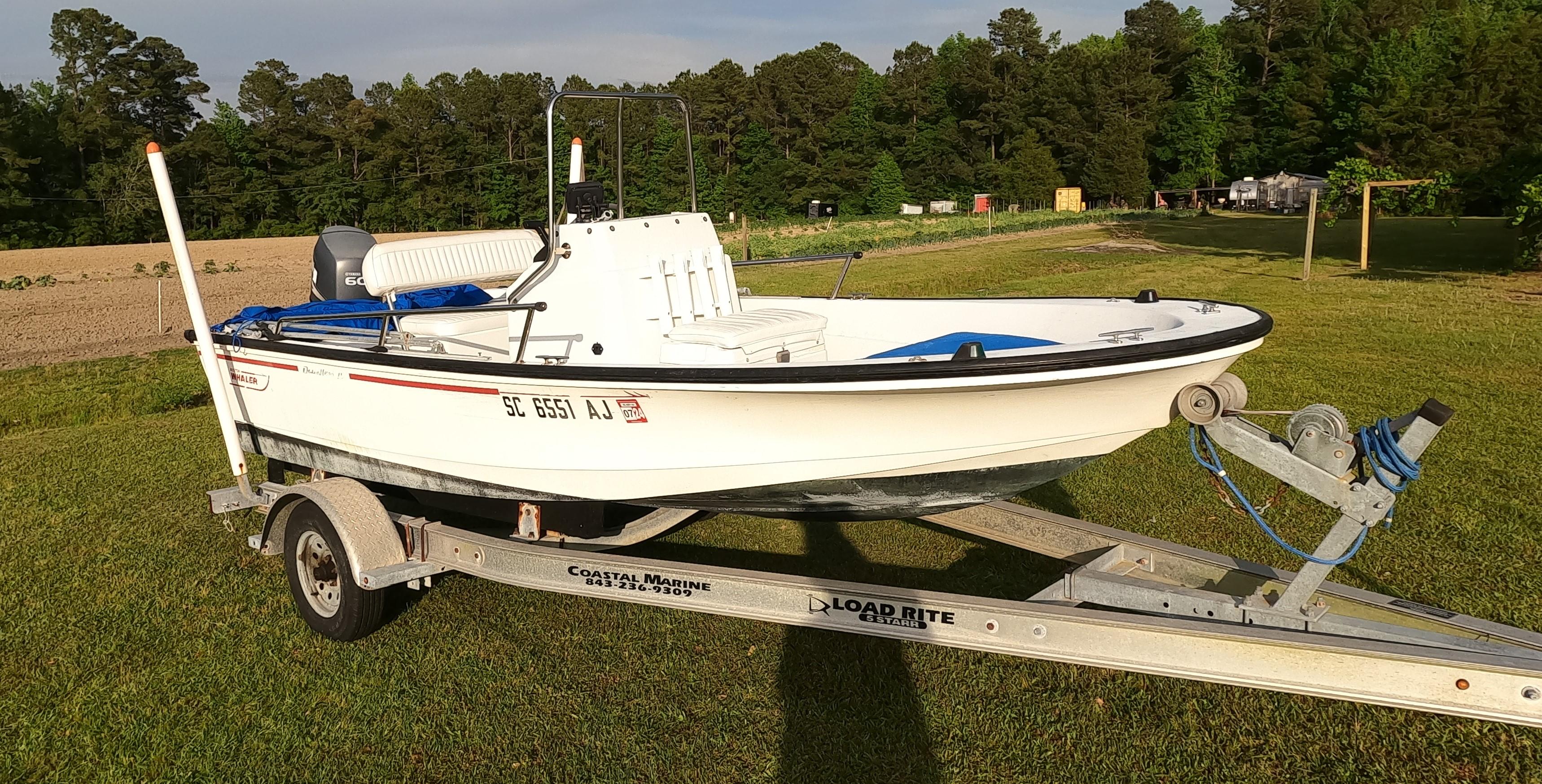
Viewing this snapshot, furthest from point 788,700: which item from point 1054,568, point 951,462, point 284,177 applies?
point 284,177

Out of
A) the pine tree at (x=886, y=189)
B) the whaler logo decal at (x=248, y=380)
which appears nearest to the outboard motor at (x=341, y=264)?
the whaler logo decal at (x=248, y=380)

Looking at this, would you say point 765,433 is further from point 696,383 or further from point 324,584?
point 324,584

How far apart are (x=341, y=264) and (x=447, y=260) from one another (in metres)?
1.23

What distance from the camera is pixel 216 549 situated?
5.86 metres

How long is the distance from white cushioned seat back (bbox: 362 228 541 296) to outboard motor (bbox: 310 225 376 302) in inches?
23.3

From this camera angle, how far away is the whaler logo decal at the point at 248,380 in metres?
5.59

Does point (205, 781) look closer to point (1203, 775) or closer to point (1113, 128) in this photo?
point (1203, 775)

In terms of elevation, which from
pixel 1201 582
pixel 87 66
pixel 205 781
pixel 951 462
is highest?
pixel 87 66

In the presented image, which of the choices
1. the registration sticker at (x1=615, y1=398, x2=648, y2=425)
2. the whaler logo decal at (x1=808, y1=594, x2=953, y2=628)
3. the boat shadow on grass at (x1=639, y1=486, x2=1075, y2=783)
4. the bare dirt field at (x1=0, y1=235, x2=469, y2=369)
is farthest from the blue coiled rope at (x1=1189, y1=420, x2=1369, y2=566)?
the bare dirt field at (x1=0, y1=235, x2=469, y2=369)

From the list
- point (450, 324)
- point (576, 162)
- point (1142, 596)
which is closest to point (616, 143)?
point (576, 162)

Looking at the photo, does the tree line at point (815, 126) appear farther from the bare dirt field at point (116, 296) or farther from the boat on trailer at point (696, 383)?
the boat on trailer at point (696, 383)

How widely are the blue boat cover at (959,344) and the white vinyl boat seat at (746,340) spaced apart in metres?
0.37

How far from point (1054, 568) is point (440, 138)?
64565 mm

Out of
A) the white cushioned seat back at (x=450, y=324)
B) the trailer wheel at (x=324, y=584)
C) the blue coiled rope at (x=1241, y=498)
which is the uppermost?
the white cushioned seat back at (x=450, y=324)
